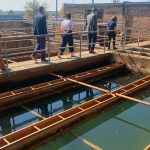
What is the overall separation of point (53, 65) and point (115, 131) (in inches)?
144

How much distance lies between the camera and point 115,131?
20.5 ft

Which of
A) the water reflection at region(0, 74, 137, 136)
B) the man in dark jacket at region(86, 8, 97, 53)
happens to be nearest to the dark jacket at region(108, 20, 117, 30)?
the man in dark jacket at region(86, 8, 97, 53)

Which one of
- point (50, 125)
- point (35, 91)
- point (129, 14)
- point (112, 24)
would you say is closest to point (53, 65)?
point (35, 91)

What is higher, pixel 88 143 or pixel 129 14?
pixel 129 14

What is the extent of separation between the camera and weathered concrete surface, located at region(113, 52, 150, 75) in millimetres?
10266

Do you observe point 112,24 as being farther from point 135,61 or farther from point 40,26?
point 40,26

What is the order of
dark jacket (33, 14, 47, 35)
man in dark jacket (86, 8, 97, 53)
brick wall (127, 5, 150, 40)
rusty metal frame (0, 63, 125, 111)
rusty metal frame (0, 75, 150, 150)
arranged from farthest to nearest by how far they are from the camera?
brick wall (127, 5, 150, 40) < man in dark jacket (86, 8, 97, 53) < dark jacket (33, 14, 47, 35) < rusty metal frame (0, 63, 125, 111) < rusty metal frame (0, 75, 150, 150)

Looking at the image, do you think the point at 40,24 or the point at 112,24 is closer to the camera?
the point at 40,24

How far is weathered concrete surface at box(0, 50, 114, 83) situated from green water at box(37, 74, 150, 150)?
9.15ft

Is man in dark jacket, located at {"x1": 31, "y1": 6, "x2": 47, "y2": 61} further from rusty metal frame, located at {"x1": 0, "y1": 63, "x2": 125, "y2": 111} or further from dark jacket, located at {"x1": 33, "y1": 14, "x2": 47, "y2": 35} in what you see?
rusty metal frame, located at {"x1": 0, "y1": 63, "x2": 125, "y2": 111}

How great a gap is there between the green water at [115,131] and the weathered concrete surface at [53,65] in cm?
279

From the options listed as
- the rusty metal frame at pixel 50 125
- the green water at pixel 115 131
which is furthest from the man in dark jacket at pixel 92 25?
the green water at pixel 115 131

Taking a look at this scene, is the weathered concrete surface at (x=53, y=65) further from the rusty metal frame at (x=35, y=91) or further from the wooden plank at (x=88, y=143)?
the wooden plank at (x=88, y=143)

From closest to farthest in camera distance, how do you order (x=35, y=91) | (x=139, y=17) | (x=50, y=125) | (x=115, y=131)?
(x=50, y=125) → (x=115, y=131) → (x=35, y=91) → (x=139, y=17)
